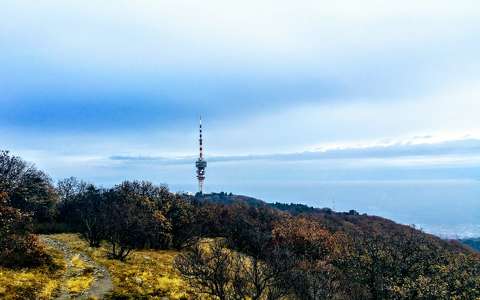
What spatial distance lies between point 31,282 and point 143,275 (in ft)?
41.7

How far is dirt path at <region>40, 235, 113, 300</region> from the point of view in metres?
38.6

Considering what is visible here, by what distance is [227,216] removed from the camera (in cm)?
10669

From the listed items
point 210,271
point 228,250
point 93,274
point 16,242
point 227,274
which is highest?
point 16,242

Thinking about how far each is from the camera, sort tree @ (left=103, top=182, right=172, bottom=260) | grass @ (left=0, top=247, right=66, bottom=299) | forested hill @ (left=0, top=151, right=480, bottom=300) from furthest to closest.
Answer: tree @ (left=103, top=182, right=172, bottom=260)
forested hill @ (left=0, top=151, right=480, bottom=300)
grass @ (left=0, top=247, right=66, bottom=299)

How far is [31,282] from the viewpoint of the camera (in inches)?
1581

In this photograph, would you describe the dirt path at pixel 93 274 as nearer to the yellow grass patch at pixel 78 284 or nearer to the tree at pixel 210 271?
the yellow grass patch at pixel 78 284

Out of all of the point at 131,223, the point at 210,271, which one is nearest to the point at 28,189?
the point at 131,223

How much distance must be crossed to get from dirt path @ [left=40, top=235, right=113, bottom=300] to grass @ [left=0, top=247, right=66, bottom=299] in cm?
85

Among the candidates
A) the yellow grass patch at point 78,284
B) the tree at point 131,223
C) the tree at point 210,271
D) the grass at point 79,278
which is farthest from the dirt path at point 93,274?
the tree at point 210,271

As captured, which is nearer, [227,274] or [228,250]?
[227,274]

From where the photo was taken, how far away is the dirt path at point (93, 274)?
38594mm

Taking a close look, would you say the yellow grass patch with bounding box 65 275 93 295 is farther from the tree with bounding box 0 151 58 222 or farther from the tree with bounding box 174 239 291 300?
the tree with bounding box 0 151 58 222

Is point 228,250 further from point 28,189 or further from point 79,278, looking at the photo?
point 28,189

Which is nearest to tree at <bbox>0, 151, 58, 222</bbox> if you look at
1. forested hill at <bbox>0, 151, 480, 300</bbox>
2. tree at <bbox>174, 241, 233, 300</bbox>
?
forested hill at <bbox>0, 151, 480, 300</bbox>
